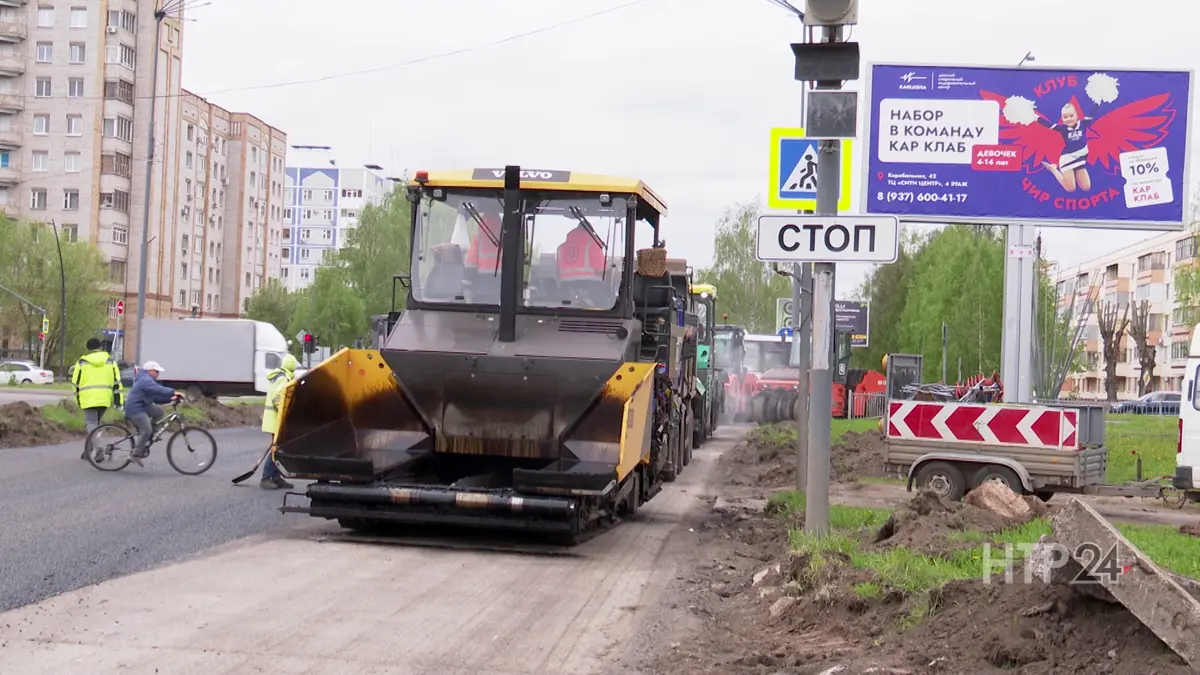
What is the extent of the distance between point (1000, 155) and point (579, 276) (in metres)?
9.31

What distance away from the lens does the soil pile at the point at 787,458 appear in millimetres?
20266

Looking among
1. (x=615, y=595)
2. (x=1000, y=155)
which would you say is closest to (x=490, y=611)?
(x=615, y=595)

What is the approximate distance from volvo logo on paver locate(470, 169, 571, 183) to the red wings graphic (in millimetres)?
9269

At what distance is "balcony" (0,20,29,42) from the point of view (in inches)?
3203

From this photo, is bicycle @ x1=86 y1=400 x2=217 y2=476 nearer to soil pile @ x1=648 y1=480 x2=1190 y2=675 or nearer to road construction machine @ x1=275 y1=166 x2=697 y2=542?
road construction machine @ x1=275 y1=166 x2=697 y2=542

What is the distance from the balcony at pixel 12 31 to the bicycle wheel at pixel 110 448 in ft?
235

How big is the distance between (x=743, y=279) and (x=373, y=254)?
24589mm

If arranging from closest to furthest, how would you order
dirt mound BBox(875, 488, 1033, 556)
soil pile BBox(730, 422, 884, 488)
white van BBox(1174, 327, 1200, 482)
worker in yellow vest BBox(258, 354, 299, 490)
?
1. dirt mound BBox(875, 488, 1033, 556)
2. worker in yellow vest BBox(258, 354, 299, 490)
3. white van BBox(1174, 327, 1200, 482)
4. soil pile BBox(730, 422, 884, 488)

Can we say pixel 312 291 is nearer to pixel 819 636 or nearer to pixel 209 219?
pixel 209 219

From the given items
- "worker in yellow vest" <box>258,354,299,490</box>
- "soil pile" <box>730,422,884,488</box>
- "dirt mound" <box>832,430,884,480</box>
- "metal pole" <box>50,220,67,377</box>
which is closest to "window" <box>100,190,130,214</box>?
"metal pole" <box>50,220,67,377</box>

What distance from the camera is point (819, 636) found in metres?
7.50

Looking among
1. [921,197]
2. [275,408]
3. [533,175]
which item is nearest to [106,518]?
[275,408]

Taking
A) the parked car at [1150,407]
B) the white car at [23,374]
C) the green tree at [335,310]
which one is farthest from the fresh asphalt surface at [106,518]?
the green tree at [335,310]

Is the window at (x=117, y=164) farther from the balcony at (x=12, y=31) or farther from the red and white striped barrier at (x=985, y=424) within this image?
the red and white striped barrier at (x=985, y=424)
